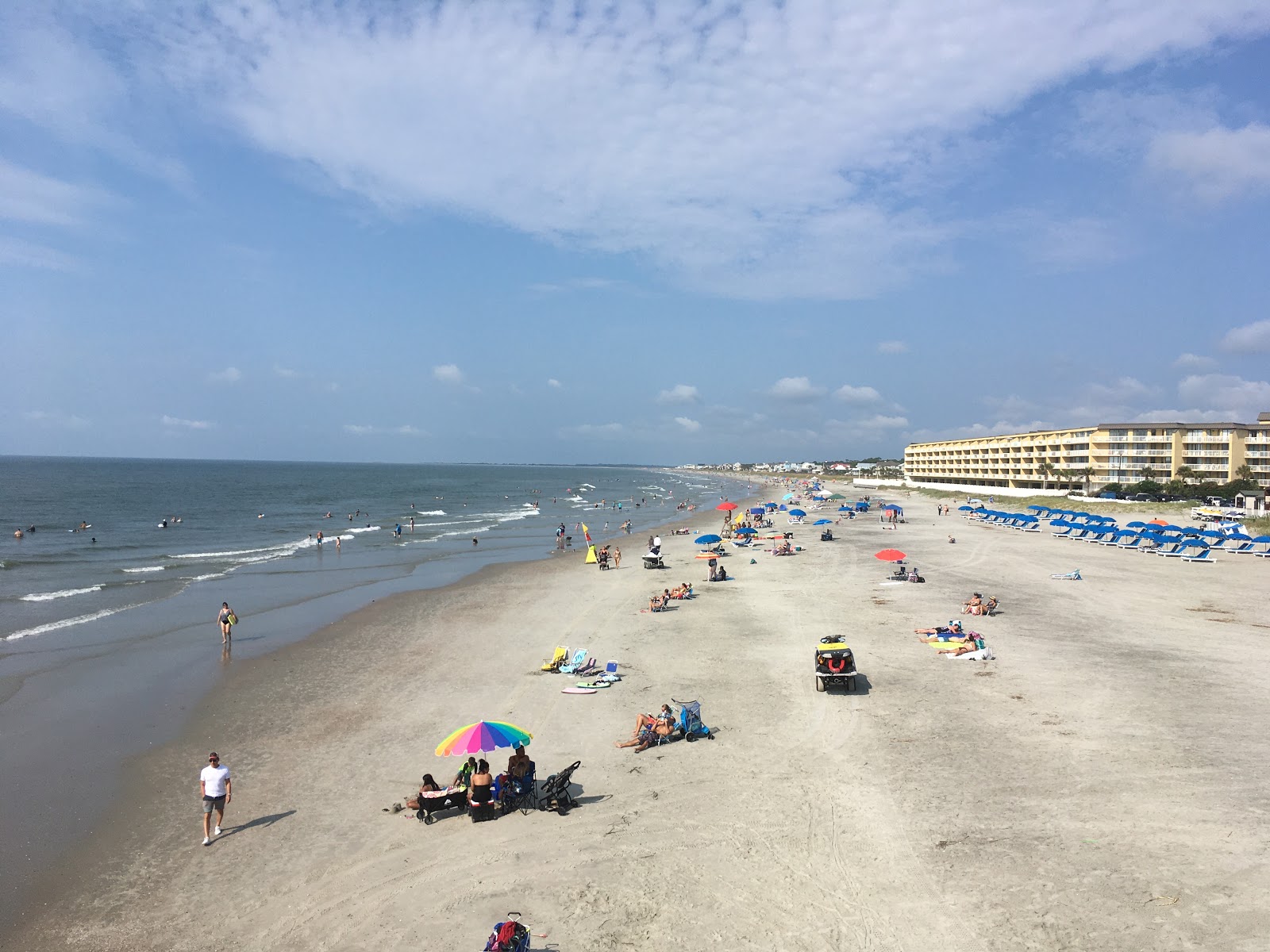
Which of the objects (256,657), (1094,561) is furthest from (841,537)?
(256,657)

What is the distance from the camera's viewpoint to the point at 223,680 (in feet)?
59.0

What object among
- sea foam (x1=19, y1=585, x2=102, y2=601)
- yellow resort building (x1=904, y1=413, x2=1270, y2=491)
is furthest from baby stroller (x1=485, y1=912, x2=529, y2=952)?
yellow resort building (x1=904, y1=413, x2=1270, y2=491)

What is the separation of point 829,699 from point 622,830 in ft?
21.5

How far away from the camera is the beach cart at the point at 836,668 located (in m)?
15.2

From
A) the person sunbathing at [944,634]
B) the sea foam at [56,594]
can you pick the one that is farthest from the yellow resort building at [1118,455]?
the sea foam at [56,594]

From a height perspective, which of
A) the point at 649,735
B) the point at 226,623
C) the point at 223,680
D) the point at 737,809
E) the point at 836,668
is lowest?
the point at 223,680

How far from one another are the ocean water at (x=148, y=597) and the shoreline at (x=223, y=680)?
0.11m

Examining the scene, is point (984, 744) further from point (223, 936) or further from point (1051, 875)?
point (223, 936)

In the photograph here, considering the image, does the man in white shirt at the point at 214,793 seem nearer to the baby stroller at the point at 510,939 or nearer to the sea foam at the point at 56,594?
the baby stroller at the point at 510,939

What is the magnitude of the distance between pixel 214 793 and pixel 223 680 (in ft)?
29.6

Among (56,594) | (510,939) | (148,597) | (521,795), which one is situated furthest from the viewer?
(56,594)

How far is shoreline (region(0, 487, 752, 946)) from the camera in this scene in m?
9.20

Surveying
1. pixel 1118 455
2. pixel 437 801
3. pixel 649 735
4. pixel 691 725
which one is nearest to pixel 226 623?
Answer: pixel 437 801

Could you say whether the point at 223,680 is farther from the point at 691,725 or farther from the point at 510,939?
the point at 510,939
